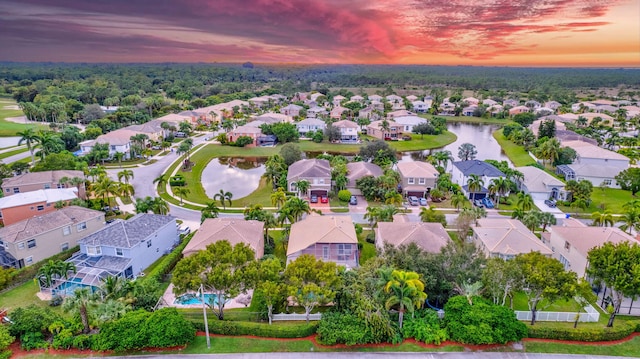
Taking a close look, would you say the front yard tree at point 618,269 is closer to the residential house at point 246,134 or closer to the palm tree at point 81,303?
the palm tree at point 81,303

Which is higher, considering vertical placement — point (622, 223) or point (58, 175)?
point (58, 175)

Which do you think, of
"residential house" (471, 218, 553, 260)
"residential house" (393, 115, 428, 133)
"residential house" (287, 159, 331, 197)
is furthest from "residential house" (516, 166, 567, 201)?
"residential house" (393, 115, 428, 133)

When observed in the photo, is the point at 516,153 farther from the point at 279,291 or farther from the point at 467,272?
the point at 279,291

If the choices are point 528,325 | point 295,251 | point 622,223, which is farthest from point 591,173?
point 295,251

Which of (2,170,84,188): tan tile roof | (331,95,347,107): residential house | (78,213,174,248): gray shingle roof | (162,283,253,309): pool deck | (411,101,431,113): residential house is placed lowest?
(162,283,253,309): pool deck

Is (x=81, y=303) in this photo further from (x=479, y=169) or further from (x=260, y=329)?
(x=479, y=169)

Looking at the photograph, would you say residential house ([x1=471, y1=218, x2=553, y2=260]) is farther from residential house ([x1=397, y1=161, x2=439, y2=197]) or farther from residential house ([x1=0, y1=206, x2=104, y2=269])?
residential house ([x1=0, y1=206, x2=104, y2=269])

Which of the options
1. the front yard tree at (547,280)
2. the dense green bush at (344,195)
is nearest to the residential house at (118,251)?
the dense green bush at (344,195)
